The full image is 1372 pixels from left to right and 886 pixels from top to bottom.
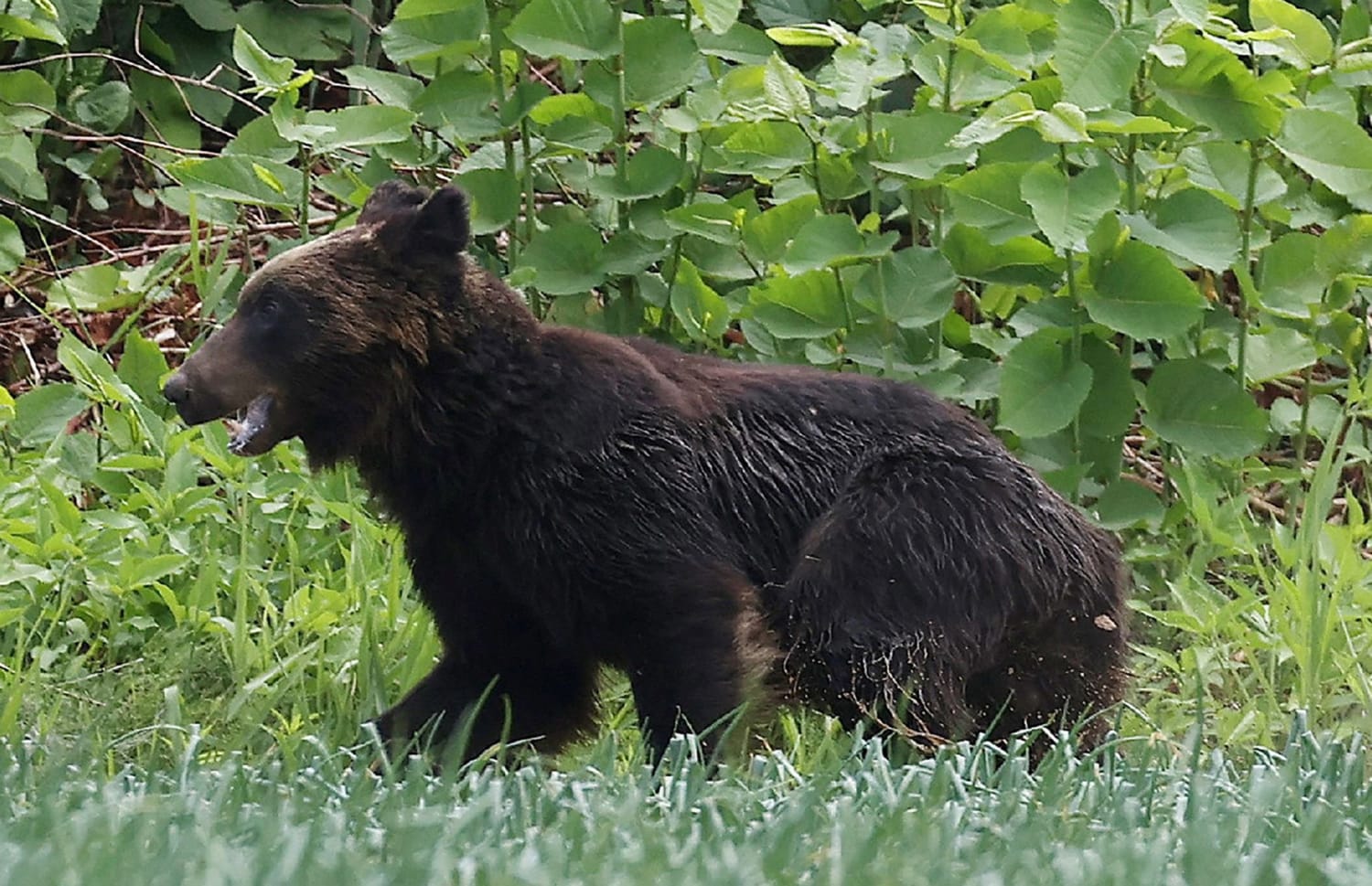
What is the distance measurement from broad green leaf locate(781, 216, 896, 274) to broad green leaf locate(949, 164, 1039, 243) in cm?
26

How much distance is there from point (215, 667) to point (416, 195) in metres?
1.64

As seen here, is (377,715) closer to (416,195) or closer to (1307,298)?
(416,195)

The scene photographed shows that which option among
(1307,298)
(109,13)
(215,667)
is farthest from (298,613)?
(109,13)

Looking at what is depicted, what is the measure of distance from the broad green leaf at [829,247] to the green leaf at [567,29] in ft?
2.83

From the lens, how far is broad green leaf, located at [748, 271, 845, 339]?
6406mm

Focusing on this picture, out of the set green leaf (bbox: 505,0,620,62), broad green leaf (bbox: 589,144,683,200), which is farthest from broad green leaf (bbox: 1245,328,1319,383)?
green leaf (bbox: 505,0,620,62)

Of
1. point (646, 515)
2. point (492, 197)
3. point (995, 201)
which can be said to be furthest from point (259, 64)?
point (646, 515)

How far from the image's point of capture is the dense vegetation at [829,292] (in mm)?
5859

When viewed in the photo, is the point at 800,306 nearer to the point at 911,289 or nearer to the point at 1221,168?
the point at 911,289

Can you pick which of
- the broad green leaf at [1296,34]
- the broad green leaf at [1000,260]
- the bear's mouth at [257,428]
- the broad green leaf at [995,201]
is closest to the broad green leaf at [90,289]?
the bear's mouth at [257,428]

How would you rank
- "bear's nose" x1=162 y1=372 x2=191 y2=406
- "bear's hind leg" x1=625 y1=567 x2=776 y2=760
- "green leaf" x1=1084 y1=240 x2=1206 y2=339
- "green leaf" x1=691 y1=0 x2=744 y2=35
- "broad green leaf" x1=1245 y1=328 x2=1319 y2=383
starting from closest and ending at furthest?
"bear's hind leg" x1=625 y1=567 x2=776 y2=760
"bear's nose" x1=162 y1=372 x2=191 y2=406
"green leaf" x1=1084 y1=240 x2=1206 y2=339
"green leaf" x1=691 y1=0 x2=744 y2=35
"broad green leaf" x1=1245 y1=328 x2=1319 y2=383

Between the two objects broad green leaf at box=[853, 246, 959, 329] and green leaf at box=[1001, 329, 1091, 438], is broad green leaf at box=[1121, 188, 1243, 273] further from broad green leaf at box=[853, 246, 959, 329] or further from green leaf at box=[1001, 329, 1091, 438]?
broad green leaf at box=[853, 246, 959, 329]

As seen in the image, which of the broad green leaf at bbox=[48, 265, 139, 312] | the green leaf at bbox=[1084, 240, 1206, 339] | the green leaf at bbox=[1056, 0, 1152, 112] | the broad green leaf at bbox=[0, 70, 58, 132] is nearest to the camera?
the green leaf at bbox=[1056, 0, 1152, 112]

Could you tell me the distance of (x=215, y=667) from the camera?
6.01 metres
